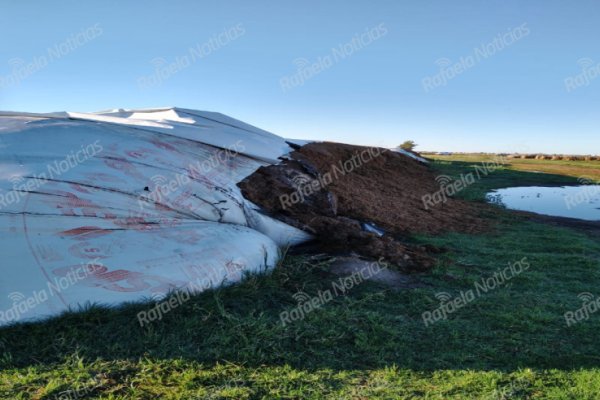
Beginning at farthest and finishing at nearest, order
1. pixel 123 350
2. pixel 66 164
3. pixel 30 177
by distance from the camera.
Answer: pixel 66 164, pixel 30 177, pixel 123 350

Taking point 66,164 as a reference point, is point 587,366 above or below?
below

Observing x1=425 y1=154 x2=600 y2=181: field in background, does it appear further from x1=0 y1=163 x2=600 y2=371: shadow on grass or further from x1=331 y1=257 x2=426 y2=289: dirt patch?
x1=0 y1=163 x2=600 y2=371: shadow on grass

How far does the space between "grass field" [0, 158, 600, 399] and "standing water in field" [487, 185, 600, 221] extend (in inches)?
366

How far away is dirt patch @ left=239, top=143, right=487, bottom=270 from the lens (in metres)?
6.00

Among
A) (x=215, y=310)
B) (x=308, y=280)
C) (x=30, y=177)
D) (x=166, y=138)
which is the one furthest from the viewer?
(x=166, y=138)

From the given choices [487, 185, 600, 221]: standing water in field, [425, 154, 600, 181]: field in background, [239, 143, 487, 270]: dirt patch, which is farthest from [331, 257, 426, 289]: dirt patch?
[425, 154, 600, 181]: field in background

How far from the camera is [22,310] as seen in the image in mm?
3340

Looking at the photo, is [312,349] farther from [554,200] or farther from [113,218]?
[554,200]

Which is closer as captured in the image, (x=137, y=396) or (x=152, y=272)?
(x=137, y=396)

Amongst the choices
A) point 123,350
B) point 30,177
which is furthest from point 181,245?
point 30,177

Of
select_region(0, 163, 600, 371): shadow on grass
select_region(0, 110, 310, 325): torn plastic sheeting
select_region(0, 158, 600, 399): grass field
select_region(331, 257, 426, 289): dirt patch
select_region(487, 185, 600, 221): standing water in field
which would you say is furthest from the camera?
select_region(487, 185, 600, 221): standing water in field

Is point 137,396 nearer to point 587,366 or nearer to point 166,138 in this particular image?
point 587,366

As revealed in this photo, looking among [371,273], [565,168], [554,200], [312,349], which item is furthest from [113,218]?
[565,168]

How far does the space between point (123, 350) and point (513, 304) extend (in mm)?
4084
